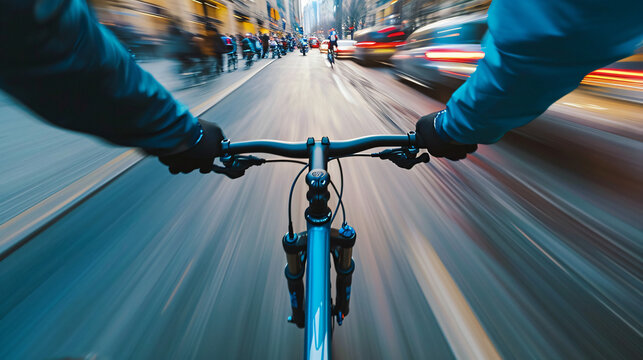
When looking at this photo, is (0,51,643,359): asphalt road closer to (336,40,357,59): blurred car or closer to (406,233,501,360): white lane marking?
A: (406,233,501,360): white lane marking

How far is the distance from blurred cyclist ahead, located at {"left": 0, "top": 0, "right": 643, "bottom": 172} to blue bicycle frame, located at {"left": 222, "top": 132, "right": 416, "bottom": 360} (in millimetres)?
285

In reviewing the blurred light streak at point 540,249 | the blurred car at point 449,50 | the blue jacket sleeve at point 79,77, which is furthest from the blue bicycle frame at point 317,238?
the blurred car at point 449,50

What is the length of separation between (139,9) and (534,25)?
13.4m

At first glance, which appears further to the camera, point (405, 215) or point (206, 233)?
point (405, 215)

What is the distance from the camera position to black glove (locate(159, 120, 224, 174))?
0.83m

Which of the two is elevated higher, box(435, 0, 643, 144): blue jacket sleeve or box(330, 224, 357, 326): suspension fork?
box(435, 0, 643, 144): blue jacket sleeve

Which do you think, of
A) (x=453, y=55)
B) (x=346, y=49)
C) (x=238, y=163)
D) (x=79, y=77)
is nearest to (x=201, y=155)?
(x=238, y=163)

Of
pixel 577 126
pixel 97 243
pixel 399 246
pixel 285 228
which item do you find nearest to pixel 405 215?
pixel 399 246

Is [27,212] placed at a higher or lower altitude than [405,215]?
higher

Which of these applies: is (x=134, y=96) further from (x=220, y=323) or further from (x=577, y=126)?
(x=577, y=126)

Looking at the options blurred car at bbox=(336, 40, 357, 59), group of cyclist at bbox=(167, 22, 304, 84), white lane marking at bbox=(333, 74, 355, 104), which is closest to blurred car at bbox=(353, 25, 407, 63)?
blurred car at bbox=(336, 40, 357, 59)

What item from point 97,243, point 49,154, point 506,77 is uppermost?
point 506,77

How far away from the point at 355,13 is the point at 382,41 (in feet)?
182

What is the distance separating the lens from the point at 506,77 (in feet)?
1.78
